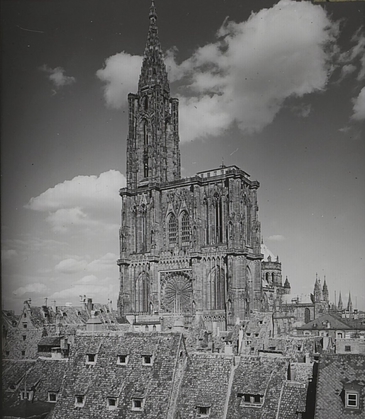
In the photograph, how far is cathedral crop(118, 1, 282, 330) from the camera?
53.9m

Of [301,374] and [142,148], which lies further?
[142,148]

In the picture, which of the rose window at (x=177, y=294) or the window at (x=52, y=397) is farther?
the rose window at (x=177, y=294)

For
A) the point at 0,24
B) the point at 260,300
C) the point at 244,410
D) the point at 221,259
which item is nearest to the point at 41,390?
the point at 244,410

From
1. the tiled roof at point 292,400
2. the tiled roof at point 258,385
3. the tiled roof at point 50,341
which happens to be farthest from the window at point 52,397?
the tiled roof at point 50,341

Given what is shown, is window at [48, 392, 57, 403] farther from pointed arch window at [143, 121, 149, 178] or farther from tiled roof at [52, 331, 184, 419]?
pointed arch window at [143, 121, 149, 178]

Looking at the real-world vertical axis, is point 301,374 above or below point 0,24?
below

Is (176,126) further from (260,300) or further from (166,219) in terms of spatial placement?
(260,300)

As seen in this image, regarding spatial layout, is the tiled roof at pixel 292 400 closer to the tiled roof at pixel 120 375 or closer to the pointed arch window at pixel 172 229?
the tiled roof at pixel 120 375

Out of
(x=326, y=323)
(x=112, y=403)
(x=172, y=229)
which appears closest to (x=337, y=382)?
(x=112, y=403)

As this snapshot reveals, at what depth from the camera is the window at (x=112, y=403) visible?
19.6 meters

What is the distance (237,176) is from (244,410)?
37.5 m

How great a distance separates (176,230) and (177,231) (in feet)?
0.77

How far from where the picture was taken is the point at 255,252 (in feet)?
188

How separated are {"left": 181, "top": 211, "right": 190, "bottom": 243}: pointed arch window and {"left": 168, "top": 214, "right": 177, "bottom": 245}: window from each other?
0.89 m
